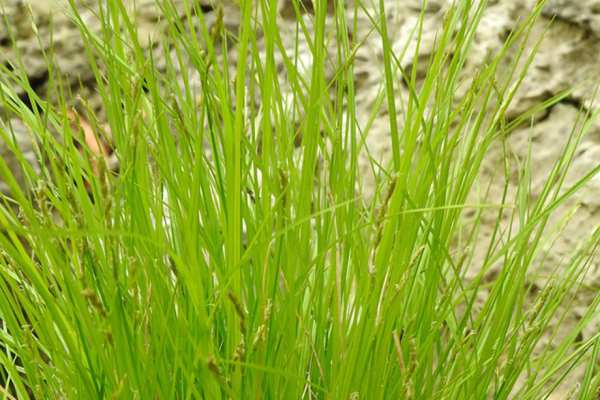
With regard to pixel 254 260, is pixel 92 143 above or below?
below

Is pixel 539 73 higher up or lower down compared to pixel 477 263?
higher up

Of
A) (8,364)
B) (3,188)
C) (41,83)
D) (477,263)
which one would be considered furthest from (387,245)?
(41,83)

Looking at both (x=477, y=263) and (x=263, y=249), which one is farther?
(x=477, y=263)

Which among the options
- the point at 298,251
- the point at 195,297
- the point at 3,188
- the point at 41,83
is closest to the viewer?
the point at 195,297

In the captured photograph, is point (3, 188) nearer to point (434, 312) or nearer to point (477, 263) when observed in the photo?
point (477, 263)

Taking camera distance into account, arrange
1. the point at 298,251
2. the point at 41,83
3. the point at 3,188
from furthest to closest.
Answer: the point at 41,83, the point at 3,188, the point at 298,251

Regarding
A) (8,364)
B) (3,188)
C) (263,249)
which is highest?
(263,249)

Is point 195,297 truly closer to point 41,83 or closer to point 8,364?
point 8,364

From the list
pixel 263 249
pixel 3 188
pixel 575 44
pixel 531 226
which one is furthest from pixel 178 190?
pixel 3 188

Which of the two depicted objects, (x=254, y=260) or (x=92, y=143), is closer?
(x=254, y=260)
